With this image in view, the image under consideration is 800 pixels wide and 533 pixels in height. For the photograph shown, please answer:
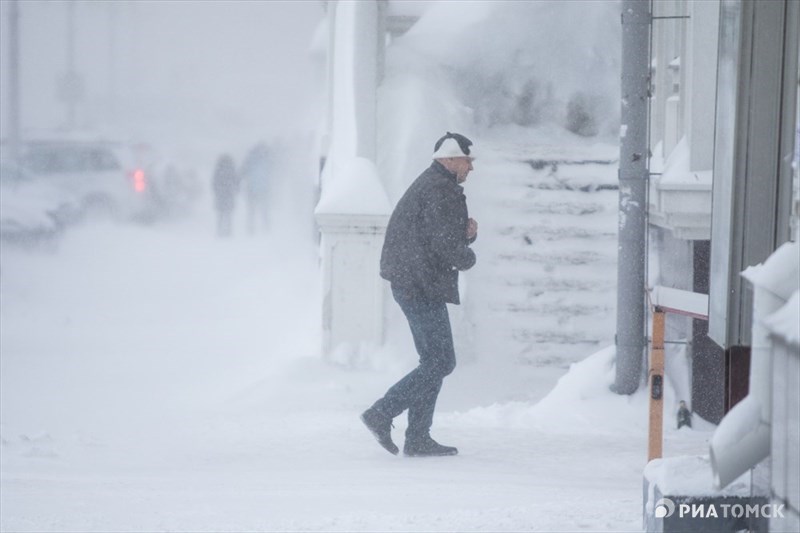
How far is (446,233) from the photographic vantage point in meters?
6.57

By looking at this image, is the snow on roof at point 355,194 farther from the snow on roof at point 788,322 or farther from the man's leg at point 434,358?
the snow on roof at point 788,322

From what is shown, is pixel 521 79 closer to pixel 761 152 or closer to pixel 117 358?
pixel 117 358

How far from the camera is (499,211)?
10383 mm

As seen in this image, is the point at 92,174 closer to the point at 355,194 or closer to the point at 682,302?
the point at 355,194

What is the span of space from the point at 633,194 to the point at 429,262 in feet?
6.68

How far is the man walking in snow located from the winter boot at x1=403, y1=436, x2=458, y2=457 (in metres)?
0.16

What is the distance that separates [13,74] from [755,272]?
847 inches

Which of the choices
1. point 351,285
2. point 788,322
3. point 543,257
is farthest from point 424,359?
point 543,257

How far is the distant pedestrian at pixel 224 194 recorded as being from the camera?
78.7ft

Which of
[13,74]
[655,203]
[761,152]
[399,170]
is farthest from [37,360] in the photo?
[13,74]

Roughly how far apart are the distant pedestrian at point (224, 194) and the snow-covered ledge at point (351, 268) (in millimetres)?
14587

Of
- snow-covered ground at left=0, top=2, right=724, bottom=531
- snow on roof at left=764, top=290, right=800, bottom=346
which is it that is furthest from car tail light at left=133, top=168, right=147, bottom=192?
snow on roof at left=764, top=290, right=800, bottom=346

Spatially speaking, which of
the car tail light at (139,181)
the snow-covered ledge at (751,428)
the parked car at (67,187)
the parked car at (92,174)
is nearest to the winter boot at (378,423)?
the snow-covered ledge at (751,428)

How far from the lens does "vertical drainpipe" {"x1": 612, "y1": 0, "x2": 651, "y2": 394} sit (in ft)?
26.2
